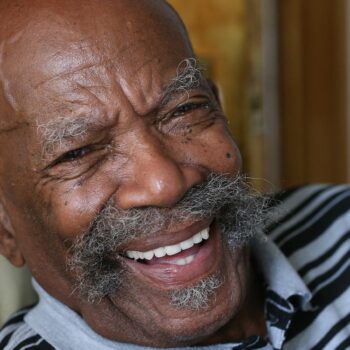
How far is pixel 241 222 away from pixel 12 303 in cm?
62

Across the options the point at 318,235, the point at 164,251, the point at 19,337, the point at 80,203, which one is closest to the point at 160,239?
the point at 164,251

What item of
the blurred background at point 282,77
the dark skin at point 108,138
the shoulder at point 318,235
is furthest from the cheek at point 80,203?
the blurred background at point 282,77

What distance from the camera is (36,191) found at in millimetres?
1156

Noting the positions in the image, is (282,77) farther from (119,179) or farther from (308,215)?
(119,179)

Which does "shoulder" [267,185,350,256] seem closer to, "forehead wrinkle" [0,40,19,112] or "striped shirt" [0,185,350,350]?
"striped shirt" [0,185,350,350]

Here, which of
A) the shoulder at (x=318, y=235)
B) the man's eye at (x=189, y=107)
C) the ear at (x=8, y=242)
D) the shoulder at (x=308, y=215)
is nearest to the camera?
the man's eye at (x=189, y=107)

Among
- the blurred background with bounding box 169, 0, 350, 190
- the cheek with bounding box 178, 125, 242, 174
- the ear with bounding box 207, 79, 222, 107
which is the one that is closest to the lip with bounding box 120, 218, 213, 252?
the cheek with bounding box 178, 125, 242, 174

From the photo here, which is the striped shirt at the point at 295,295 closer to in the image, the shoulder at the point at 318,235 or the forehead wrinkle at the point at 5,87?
the shoulder at the point at 318,235

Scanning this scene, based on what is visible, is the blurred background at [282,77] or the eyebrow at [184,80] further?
the blurred background at [282,77]

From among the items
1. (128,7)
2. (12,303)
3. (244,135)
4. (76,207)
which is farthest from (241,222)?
(244,135)

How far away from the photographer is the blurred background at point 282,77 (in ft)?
8.88

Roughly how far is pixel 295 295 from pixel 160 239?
350 mm

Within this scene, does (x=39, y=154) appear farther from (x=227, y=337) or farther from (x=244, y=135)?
(x=244, y=135)

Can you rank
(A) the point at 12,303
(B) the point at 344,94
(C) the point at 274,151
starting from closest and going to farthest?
(A) the point at 12,303, (B) the point at 344,94, (C) the point at 274,151
